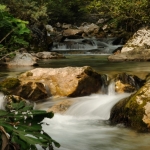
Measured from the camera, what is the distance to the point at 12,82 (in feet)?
27.7

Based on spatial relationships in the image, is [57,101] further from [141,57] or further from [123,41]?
[123,41]

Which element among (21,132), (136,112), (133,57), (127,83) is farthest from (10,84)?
(133,57)

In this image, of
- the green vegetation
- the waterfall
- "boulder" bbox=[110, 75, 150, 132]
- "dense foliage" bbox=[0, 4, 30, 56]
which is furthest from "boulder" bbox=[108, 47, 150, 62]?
the green vegetation

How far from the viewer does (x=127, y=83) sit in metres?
9.23

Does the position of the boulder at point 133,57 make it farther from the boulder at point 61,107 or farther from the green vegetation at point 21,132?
the green vegetation at point 21,132

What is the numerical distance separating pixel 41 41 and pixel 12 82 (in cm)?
1336

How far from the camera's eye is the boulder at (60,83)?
27.6ft

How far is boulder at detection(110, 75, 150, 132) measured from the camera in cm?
576

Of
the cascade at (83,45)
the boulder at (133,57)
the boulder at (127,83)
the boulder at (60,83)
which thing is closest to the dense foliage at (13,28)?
the boulder at (60,83)

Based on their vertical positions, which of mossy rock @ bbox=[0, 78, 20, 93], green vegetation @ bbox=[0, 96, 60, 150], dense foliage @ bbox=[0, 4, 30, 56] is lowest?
mossy rock @ bbox=[0, 78, 20, 93]

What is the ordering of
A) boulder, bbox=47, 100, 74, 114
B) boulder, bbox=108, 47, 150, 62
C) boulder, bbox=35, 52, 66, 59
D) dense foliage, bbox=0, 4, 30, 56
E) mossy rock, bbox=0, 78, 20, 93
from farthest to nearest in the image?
boulder, bbox=35, 52, 66, 59 < boulder, bbox=108, 47, 150, 62 < mossy rock, bbox=0, 78, 20, 93 < boulder, bbox=47, 100, 74, 114 < dense foliage, bbox=0, 4, 30, 56

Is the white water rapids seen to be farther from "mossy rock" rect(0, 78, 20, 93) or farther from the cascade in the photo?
the cascade

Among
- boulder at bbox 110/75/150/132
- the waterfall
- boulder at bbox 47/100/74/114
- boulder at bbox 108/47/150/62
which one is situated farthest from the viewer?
boulder at bbox 108/47/150/62

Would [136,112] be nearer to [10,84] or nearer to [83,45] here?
[10,84]
